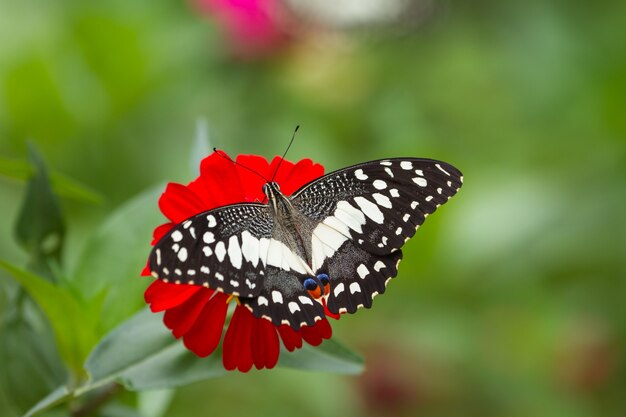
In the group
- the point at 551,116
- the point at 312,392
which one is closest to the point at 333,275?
the point at 312,392

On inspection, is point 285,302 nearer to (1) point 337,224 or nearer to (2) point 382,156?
(1) point 337,224

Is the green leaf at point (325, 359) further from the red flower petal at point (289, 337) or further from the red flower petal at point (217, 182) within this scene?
the red flower petal at point (217, 182)

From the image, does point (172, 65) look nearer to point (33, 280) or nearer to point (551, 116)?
point (551, 116)

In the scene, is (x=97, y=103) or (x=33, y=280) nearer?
(x=33, y=280)

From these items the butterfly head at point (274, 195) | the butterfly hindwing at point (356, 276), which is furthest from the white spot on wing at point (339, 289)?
the butterfly head at point (274, 195)

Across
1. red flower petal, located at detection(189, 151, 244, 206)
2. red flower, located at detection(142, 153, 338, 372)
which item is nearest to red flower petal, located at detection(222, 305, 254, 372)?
red flower, located at detection(142, 153, 338, 372)
